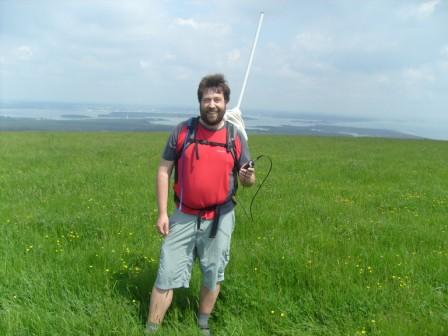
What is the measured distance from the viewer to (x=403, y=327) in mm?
3984

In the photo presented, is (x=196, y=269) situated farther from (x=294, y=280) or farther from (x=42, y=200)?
(x=42, y=200)

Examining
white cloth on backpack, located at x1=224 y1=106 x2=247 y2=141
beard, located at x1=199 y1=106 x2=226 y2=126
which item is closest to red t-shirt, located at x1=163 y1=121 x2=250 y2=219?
beard, located at x1=199 y1=106 x2=226 y2=126

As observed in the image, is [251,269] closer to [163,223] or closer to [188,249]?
[188,249]

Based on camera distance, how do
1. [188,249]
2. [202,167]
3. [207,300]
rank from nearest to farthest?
[202,167] < [188,249] < [207,300]

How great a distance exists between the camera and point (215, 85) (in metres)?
3.76

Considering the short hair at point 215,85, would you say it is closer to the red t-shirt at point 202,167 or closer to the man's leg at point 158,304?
the red t-shirt at point 202,167

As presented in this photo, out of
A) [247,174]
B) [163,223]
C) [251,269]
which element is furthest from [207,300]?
[247,174]

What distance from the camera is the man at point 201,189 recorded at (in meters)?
3.77

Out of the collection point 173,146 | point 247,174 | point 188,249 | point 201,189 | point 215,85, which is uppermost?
point 215,85

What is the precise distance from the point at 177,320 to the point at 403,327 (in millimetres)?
2272

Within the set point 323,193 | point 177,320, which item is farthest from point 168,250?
point 323,193

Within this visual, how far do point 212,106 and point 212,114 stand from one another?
0.07m

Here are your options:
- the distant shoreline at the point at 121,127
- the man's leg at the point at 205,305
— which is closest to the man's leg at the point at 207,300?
the man's leg at the point at 205,305

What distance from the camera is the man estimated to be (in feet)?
12.4
